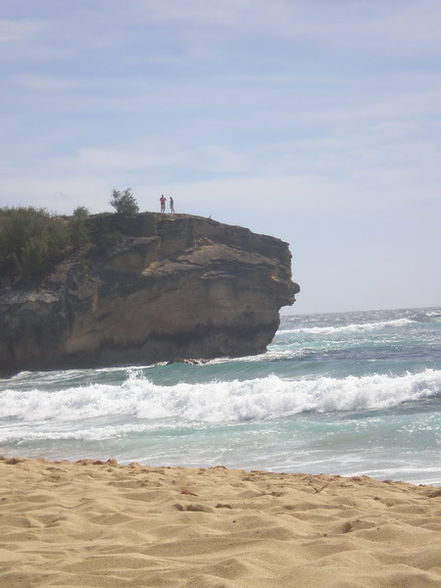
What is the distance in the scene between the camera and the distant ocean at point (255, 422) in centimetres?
1034

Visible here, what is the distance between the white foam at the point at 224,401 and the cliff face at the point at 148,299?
11.5 meters

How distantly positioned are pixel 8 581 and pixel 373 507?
322 centimetres

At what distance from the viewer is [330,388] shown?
16938mm

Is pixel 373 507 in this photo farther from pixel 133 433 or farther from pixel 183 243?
pixel 183 243

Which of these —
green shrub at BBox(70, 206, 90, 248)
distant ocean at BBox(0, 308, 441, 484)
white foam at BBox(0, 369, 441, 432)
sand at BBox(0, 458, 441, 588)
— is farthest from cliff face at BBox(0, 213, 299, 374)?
sand at BBox(0, 458, 441, 588)

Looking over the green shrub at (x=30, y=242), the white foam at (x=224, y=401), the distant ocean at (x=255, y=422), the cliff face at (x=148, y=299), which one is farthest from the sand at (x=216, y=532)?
the green shrub at (x=30, y=242)

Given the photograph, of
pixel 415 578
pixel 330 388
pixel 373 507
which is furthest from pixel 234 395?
pixel 415 578

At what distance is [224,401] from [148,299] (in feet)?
54.5

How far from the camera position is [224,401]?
55.9ft

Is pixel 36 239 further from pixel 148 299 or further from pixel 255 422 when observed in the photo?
pixel 255 422

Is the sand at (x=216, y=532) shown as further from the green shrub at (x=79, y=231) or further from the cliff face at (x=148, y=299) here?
the green shrub at (x=79, y=231)

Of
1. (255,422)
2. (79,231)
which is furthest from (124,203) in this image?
(255,422)

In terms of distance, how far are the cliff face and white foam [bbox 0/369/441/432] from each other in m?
11.5

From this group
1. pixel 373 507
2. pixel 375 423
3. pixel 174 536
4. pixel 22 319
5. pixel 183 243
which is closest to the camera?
pixel 174 536
